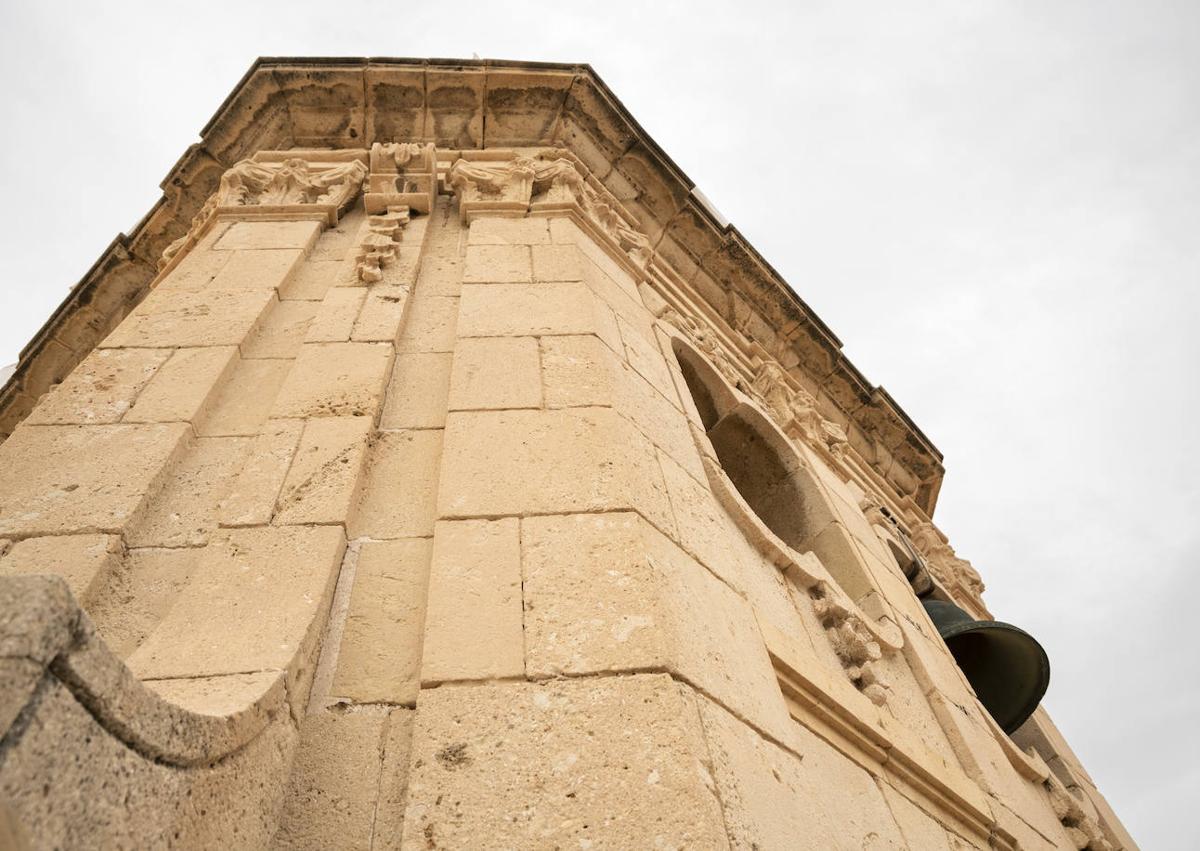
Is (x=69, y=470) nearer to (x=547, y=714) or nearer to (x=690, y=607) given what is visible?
(x=547, y=714)

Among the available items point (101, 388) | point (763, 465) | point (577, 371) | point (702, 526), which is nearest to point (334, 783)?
point (702, 526)

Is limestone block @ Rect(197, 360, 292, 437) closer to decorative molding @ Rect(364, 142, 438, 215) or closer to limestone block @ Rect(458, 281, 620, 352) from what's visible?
limestone block @ Rect(458, 281, 620, 352)

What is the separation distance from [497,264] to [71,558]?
2334 millimetres

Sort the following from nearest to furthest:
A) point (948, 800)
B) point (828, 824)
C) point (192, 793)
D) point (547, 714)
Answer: point (192, 793), point (547, 714), point (828, 824), point (948, 800)

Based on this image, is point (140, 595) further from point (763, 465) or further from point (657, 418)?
point (763, 465)

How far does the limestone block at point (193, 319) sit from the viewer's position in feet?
11.0

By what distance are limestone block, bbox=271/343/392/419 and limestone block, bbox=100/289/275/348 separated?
508mm

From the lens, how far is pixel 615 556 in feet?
7.13

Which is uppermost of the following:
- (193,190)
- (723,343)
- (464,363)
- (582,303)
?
(193,190)

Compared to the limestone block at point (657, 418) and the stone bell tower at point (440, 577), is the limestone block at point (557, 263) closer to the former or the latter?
the stone bell tower at point (440, 577)

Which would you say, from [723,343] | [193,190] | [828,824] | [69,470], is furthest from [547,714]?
[193,190]

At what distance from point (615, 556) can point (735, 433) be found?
3.62 metres

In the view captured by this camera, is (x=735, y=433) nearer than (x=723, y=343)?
Yes

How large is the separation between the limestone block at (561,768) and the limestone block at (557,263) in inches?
94.7
